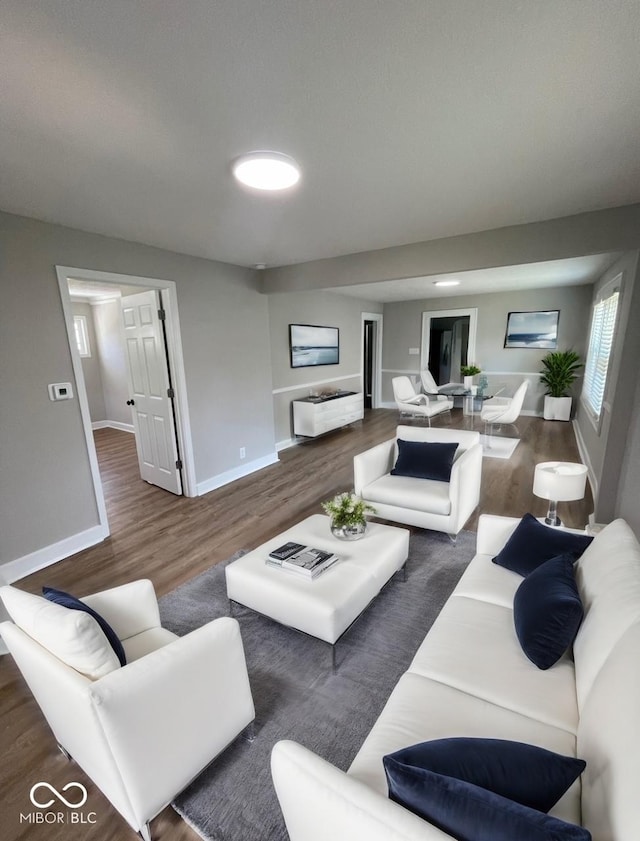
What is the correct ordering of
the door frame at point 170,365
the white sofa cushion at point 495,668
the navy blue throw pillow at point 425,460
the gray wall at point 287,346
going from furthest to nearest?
the gray wall at point 287,346 < the navy blue throw pillow at point 425,460 < the door frame at point 170,365 < the white sofa cushion at point 495,668

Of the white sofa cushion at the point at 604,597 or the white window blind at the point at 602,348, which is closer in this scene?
the white sofa cushion at the point at 604,597

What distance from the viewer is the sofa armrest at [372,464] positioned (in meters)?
3.06

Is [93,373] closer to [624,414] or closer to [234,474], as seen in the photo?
[234,474]

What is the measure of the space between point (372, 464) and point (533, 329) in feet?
18.1

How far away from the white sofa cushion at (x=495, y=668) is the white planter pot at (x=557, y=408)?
6125 millimetres

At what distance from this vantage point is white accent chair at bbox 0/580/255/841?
1.06 metres

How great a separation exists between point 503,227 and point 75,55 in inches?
110

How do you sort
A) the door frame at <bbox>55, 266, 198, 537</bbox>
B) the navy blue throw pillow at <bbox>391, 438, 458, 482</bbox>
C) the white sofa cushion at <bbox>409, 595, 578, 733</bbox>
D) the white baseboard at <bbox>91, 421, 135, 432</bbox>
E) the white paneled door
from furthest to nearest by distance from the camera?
the white baseboard at <bbox>91, 421, 135, 432</bbox> < the white paneled door < the navy blue throw pillow at <bbox>391, 438, 458, 482</bbox> < the door frame at <bbox>55, 266, 198, 537</bbox> < the white sofa cushion at <bbox>409, 595, 578, 733</bbox>

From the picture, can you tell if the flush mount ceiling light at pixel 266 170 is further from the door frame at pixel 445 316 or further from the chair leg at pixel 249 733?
the door frame at pixel 445 316

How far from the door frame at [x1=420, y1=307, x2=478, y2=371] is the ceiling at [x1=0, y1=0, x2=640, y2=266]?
Answer: 5.11 metres

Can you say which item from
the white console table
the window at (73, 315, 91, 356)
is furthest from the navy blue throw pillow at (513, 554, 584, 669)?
the window at (73, 315, 91, 356)

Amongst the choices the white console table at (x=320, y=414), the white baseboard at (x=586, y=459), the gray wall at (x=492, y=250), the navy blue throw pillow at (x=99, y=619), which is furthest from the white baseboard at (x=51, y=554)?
the white baseboard at (x=586, y=459)

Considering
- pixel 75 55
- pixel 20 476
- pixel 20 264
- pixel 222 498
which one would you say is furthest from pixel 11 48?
pixel 222 498

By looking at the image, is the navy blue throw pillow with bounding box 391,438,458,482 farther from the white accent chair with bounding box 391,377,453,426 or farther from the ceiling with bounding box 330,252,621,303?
the white accent chair with bounding box 391,377,453,426
